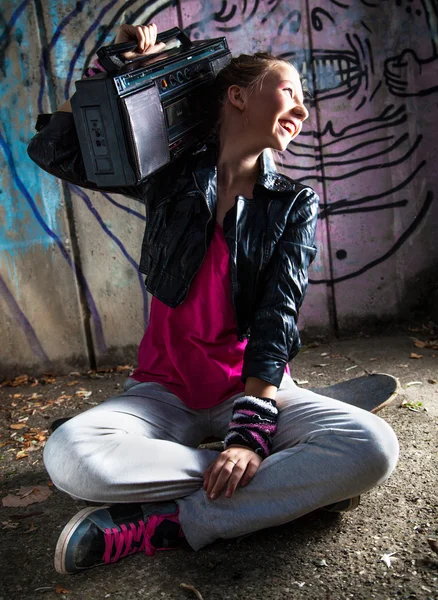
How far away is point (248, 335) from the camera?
7.88ft

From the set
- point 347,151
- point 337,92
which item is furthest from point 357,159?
point 337,92

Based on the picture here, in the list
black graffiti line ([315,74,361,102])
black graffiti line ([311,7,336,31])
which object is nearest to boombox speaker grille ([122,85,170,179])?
black graffiti line ([315,74,361,102])

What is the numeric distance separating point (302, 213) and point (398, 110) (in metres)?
2.40

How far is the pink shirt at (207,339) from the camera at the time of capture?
235 centimetres

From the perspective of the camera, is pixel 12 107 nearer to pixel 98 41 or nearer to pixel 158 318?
pixel 98 41

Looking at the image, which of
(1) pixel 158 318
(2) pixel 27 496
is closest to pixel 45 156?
(1) pixel 158 318

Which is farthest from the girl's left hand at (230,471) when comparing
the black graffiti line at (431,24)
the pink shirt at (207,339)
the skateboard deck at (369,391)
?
the black graffiti line at (431,24)

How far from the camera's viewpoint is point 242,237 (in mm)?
2340

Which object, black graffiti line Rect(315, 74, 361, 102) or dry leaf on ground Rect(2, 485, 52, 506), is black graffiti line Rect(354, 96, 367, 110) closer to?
black graffiti line Rect(315, 74, 361, 102)

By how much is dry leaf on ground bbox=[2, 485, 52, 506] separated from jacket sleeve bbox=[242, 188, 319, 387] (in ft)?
3.57

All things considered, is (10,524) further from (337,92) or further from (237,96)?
(337,92)

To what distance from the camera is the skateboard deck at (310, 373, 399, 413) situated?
8.95ft

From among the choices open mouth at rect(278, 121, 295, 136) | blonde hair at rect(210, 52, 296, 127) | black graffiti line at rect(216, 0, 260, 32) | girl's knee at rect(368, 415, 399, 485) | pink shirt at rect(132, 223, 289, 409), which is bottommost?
girl's knee at rect(368, 415, 399, 485)

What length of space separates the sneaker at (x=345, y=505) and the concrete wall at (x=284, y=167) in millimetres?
2429
